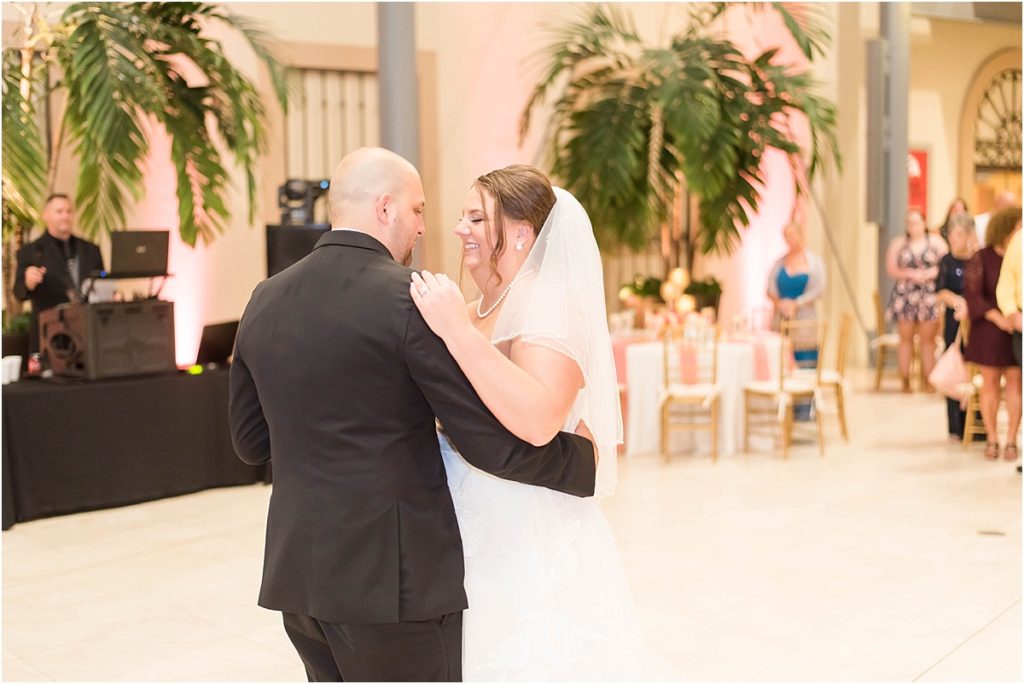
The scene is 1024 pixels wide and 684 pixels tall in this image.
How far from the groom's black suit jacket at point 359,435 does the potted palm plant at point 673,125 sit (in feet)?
23.3

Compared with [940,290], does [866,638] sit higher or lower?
lower

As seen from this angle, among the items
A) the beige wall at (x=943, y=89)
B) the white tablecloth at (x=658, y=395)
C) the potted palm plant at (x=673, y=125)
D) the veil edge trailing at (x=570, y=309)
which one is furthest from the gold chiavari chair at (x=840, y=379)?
the beige wall at (x=943, y=89)

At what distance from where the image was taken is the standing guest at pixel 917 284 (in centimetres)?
1003

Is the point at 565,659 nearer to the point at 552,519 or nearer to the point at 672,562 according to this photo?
the point at 552,519

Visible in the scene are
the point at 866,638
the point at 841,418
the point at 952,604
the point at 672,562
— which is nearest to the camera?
the point at 866,638

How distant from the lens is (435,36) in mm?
9797

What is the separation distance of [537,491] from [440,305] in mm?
709

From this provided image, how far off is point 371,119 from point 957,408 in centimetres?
525

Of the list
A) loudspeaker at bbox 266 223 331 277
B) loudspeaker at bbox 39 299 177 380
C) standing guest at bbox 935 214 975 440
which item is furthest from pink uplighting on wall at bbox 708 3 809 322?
loudspeaker at bbox 39 299 177 380

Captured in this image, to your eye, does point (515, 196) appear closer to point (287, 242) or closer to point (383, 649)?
point (383, 649)

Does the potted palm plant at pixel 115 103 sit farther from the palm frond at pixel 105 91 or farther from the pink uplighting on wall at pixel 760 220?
the pink uplighting on wall at pixel 760 220

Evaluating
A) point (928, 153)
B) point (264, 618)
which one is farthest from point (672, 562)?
point (928, 153)

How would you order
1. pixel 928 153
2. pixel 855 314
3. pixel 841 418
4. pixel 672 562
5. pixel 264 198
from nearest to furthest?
pixel 672 562
pixel 841 418
pixel 264 198
pixel 855 314
pixel 928 153

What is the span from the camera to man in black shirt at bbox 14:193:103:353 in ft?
22.5
